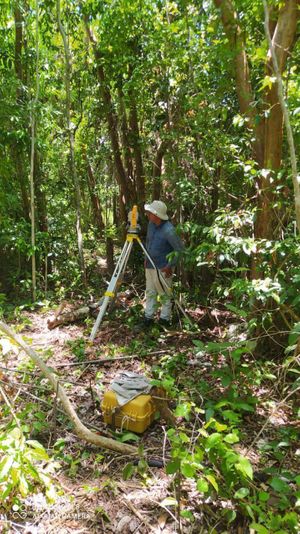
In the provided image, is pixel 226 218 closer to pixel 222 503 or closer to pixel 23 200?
pixel 222 503

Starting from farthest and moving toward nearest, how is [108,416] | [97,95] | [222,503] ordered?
[97,95] < [108,416] < [222,503]

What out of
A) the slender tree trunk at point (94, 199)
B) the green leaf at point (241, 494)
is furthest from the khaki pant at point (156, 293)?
the slender tree trunk at point (94, 199)

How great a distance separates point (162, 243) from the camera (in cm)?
422

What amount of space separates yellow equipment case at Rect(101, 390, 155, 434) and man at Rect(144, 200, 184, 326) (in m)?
1.67

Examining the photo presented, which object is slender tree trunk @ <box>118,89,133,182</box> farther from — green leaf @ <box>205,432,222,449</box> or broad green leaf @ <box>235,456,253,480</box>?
broad green leaf @ <box>235,456,253,480</box>

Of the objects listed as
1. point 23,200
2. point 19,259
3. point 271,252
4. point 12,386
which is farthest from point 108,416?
point 23,200

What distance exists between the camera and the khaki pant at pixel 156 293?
4.25 metres

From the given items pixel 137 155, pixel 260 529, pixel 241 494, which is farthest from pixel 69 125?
pixel 260 529

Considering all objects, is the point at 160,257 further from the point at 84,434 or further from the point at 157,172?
the point at 84,434

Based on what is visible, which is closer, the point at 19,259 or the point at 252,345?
the point at 252,345

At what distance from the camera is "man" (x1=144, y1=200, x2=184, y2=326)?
4.13 meters

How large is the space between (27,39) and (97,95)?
116 cm

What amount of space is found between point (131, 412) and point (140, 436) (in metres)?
0.20

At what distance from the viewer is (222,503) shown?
1914mm
